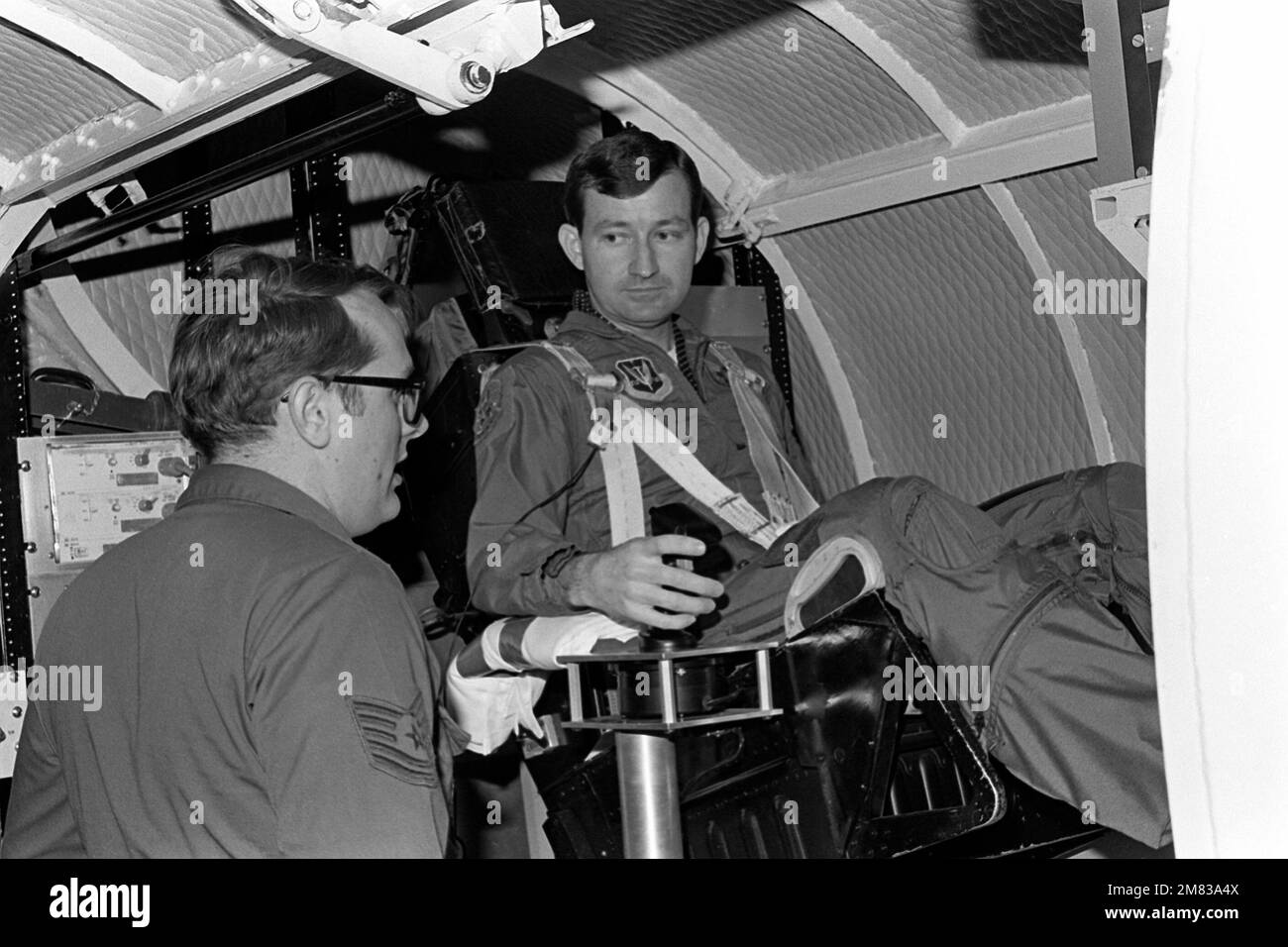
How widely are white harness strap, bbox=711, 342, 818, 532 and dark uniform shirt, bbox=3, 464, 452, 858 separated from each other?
5.13ft

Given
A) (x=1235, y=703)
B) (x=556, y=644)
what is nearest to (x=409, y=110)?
(x=556, y=644)

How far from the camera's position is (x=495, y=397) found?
2945mm

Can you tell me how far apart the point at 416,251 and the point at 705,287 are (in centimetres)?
75

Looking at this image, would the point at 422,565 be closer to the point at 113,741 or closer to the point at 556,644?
the point at 556,644

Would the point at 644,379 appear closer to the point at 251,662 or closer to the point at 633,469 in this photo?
the point at 633,469

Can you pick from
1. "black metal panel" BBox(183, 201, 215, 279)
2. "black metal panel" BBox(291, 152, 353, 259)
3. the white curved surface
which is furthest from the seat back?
the white curved surface

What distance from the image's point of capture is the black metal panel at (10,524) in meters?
2.95

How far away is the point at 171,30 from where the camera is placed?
2355mm

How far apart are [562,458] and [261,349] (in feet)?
3.69

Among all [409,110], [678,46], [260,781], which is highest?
[678,46]

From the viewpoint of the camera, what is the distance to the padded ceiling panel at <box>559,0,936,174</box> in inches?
126

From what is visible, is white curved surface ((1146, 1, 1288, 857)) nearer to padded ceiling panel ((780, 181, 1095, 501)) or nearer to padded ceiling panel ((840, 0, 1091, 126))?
padded ceiling panel ((840, 0, 1091, 126))

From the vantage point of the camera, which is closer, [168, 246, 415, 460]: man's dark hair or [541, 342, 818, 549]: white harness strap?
[168, 246, 415, 460]: man's dark hair

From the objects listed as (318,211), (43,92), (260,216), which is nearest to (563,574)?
(43,92)
